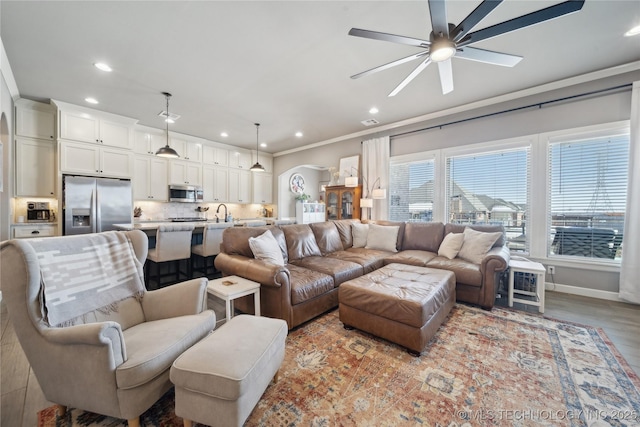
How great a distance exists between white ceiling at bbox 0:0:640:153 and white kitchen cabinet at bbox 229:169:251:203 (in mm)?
2502

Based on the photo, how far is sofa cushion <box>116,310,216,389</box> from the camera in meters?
1.16

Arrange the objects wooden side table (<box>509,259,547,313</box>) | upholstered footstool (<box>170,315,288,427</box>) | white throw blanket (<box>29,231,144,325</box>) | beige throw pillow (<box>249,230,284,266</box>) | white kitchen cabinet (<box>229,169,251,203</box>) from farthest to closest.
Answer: white kitchen cabinet (<box>229,169,251,203</box>) → wooden side table (<box>509,259,547,313</box>) → beige throw pillow (<box>249,230,284,266</box>) → white throw blanket (<box>29,231,144,325</box>) → upholstered footstool (<box>170,315,288,427</box>)

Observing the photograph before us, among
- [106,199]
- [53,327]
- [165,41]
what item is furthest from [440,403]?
[106,199]

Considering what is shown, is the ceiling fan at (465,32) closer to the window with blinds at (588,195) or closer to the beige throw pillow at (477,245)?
the beige throw pillow at (477,245)

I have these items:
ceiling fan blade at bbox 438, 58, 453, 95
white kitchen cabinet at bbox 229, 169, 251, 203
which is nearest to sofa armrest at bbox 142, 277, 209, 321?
ceiling fan blade at bbox 438, 58, 453, 95

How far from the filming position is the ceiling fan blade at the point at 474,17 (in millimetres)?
1458

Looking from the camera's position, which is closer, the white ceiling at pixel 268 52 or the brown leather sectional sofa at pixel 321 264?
the white ceiling at pixel 268 52

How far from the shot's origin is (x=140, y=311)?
5.59 feet

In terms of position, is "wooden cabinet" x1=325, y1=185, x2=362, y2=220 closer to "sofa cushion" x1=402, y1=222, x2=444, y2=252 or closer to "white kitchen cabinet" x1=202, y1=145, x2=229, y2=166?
"sofa cushion" x1=402, y1=222, x2=444, y2=252

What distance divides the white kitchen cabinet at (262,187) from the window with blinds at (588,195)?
619cm

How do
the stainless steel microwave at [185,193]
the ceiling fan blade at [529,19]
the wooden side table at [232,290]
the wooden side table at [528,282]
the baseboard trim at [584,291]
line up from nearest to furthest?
the ceiling fan blade at [529,19]
the wooden side table at [232,290]
the wooden side table at [528,282]
the baseboard trim at [584,291]
the stainless steel microwave at [185,193]

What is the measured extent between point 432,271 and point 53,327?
9.80 ft

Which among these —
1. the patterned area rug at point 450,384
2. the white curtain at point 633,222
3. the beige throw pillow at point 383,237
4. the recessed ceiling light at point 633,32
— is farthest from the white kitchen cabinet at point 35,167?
the white curtain at point 633,222

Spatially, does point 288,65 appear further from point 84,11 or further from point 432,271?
point 432,271
